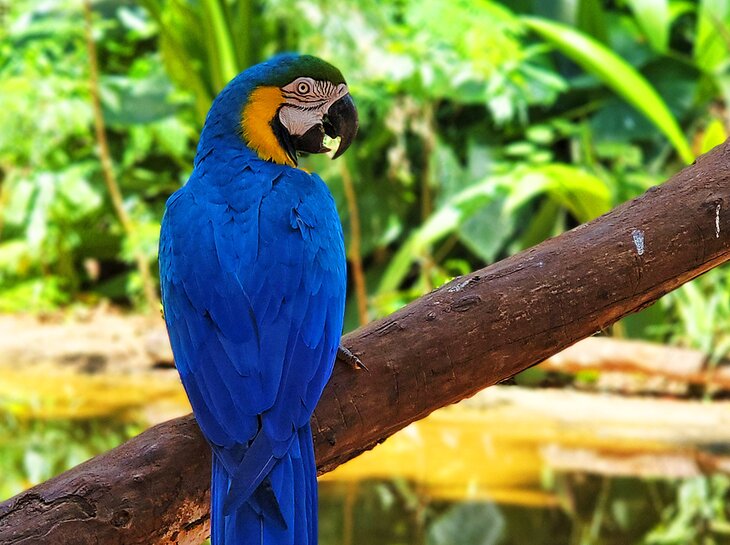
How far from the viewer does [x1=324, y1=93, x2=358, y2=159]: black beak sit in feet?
3.96

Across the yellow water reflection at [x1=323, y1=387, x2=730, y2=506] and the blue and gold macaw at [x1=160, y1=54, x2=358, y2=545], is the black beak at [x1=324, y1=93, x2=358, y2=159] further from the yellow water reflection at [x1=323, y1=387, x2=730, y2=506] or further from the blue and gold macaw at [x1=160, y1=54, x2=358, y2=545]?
the yellow water reflection at [x1=323, y1=387, x2=730, y2=506]

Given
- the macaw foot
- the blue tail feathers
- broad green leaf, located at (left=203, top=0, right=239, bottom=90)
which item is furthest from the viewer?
broad green leaf, located at (left=203, top=0, right=239, bottom=90)

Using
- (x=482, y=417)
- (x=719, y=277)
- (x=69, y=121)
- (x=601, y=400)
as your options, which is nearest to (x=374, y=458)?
(x=482, y=417)

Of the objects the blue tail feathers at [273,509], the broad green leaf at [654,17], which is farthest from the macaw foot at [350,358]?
the broad green leaf at [654,17]

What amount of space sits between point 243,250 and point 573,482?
1.84 metres

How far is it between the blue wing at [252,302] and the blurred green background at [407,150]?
1.37 m

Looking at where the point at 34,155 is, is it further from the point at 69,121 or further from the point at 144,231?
the point at 144,231

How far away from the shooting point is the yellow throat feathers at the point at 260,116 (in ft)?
3.80

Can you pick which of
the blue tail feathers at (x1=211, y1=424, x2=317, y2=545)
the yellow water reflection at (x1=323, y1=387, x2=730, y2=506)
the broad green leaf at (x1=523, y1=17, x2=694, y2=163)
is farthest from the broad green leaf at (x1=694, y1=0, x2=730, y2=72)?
the blue tail feathers at (x1=211, y1=424, x2=317, y2=545)

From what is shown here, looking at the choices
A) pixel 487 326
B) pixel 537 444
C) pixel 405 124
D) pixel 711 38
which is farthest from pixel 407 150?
pixel 487 326

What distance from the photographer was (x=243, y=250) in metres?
1.01

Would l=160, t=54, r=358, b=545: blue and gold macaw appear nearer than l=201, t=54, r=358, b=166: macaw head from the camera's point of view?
Yes

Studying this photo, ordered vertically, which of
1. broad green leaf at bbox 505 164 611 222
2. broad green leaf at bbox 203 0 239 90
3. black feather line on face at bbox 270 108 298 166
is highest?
broad green leaf at bbox 203 0 239 90

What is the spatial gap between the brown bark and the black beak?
251 millimetres
